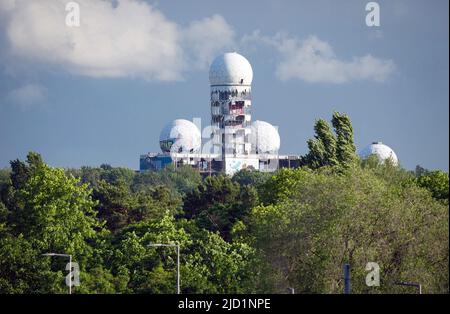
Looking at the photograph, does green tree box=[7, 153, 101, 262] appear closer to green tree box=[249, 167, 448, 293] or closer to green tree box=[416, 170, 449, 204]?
green tree box=[249, 167, 448, 293]

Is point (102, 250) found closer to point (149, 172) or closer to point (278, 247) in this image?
point (278, 247)

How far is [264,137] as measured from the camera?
18000 centimetres

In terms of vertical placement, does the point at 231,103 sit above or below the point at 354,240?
above

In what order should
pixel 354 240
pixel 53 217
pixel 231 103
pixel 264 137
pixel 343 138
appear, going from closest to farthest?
pixel 354 240 < pixel 53 217 < pixel 343 138 < pixel 231 103 < pixel 264 137

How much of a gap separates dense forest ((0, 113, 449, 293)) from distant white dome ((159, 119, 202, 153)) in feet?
270

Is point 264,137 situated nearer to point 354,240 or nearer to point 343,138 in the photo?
point 343,138

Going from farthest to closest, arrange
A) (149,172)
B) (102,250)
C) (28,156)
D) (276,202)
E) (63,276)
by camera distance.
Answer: (149,172) < (28,156) < (276,202) < (102,250) < (63,276)

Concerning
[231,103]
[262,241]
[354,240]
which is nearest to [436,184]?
[262,241]

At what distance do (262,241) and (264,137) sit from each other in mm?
113789

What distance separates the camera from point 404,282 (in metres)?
57.6

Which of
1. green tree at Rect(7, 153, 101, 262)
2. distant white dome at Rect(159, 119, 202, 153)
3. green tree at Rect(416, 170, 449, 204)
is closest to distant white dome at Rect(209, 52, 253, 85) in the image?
distant white dome at Rect(159, 119, 202, 153)

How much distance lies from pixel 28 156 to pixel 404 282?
72229mm

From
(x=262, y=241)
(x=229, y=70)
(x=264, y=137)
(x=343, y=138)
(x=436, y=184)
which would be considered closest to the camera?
(x=262, y=241)
